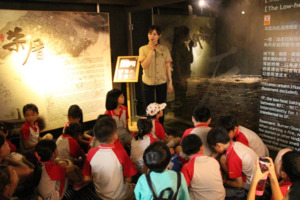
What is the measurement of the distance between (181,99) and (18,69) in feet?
9.32

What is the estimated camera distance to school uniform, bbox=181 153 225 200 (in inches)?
80.5

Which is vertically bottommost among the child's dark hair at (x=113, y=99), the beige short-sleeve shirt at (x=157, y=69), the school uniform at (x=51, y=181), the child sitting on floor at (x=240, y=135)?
the school uniform at (x=51, y=181)

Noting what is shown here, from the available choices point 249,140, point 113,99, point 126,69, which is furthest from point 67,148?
point 126,69

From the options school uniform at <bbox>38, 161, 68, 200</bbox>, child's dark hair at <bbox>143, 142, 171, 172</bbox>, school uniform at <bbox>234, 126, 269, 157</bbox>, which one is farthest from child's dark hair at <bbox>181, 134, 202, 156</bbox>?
school uniform at <bbox>38, 161, 68, 200</bbox>

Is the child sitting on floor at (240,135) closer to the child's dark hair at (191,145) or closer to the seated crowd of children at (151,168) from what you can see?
the seated crowd of children at (151,168)

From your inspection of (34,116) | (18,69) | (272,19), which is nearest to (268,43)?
(272,19)

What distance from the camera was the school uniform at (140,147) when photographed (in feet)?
9.34

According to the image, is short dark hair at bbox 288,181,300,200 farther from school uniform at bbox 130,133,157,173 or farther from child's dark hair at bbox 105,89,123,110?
child's dark hair at bbox 105,89,123,110

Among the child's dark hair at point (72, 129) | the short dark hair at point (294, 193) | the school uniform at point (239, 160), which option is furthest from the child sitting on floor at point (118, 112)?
the short dark hair at point (294, 193)

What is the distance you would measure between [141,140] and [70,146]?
2.82ft

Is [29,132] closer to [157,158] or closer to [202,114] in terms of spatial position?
[202,114]

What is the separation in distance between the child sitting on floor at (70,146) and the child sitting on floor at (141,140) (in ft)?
2.25

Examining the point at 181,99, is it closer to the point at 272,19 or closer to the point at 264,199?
the point at 272,19

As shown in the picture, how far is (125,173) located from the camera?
240 cm
